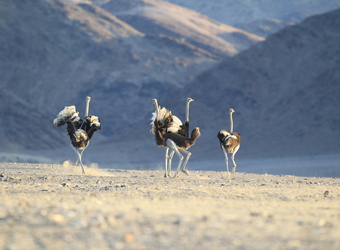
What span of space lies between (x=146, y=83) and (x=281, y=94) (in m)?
18.9

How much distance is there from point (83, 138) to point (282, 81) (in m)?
39.9

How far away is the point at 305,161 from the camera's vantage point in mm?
40188

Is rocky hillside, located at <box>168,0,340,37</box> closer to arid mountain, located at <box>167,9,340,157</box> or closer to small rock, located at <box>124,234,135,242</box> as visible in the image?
arid mountain, located at <box>167,9,340,157</box>

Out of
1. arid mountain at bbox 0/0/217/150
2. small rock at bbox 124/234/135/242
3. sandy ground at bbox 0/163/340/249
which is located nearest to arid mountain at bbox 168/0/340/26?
arid mountain at bbox 0/0/217/150

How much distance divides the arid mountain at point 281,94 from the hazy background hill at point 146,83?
0.10m

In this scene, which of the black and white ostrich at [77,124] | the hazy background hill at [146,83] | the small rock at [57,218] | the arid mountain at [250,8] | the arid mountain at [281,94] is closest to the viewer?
the small rock at [57,218]

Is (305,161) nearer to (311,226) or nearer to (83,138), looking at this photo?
(83,138)

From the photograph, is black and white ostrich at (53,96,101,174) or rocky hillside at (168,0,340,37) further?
rocky hillside at (168,0,340,37)

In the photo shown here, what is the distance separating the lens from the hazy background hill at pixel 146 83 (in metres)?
49.8

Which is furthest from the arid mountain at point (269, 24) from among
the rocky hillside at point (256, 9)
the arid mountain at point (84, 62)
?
the arid mountain at point (84, 62)

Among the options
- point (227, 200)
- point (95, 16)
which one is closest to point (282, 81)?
point (95, 16)

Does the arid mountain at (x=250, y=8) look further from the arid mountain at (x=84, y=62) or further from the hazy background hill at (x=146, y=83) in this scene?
the arid mountain at (x=84, y=62)

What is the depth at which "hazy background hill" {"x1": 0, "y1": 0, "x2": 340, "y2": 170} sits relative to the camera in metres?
49.8

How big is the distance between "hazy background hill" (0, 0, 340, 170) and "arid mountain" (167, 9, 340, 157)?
0.10 metres
